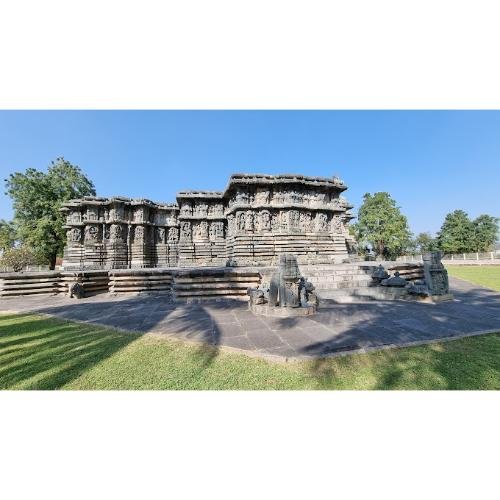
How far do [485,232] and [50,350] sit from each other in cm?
7188

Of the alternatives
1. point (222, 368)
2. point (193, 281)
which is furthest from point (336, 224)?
point (222, 368)

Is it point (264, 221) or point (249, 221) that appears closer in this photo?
point (249, 221)

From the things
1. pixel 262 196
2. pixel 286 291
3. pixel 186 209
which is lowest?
pixel 286 291

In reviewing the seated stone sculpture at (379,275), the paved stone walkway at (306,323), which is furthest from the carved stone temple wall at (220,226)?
the paved stone walkway at (306,323)

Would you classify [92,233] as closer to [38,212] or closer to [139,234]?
[139,234]

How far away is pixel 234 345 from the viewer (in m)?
3.68

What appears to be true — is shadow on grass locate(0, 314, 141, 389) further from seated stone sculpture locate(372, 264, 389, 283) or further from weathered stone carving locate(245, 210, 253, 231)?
weathered stone carving locate(245, 210, 253, 231)

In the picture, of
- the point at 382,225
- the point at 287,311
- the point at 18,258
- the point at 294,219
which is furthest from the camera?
the point at 382,225

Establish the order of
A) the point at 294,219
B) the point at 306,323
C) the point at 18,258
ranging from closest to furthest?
1. the point at 306,323
2. the point at 294,219
3. the point at 18,258

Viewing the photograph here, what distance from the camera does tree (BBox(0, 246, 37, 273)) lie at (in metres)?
26.1

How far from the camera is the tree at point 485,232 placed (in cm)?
4650

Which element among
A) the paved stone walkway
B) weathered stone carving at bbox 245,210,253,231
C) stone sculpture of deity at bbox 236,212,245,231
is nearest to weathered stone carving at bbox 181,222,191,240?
stone sculpture of deity at bbox 236,212,245,231

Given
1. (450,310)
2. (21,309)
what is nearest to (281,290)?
(450,310)

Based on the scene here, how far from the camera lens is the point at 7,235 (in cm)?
2822
